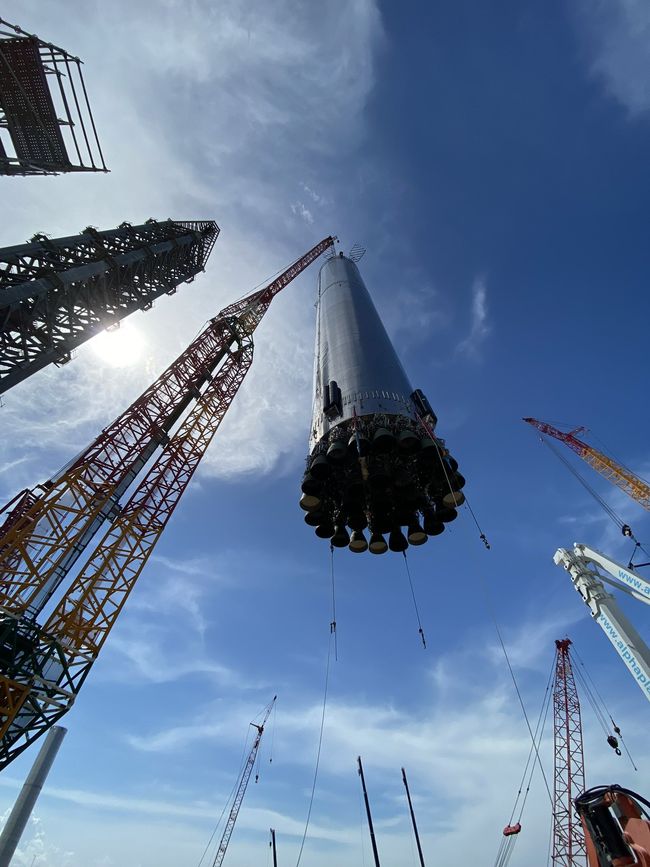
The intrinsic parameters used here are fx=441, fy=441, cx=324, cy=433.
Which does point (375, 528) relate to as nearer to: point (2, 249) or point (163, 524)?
point (163, 524)

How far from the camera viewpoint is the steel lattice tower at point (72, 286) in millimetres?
19984

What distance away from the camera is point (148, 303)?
32.8m

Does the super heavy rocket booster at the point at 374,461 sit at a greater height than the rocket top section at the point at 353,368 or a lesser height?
lesser

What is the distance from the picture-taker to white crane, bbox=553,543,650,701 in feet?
90.6

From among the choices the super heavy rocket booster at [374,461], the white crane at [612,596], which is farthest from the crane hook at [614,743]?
the super heavy rocket booster at [374,461]

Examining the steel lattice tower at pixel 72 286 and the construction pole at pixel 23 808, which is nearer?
the steel lattice tower at pixel 72 286

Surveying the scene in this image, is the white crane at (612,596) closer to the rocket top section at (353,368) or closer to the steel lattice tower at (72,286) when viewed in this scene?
the rocket top section at (353,368)

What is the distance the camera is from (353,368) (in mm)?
24875

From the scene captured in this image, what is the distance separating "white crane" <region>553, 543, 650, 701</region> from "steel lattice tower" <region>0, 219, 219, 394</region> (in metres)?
37.0

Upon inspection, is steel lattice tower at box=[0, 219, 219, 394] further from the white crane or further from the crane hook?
the crane hook

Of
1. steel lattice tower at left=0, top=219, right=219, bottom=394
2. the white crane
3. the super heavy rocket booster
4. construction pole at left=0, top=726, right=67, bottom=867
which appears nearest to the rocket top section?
the super heavy rocket booster

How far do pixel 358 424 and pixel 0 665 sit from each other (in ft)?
66.9

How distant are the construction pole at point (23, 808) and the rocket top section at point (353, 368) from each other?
188 ft

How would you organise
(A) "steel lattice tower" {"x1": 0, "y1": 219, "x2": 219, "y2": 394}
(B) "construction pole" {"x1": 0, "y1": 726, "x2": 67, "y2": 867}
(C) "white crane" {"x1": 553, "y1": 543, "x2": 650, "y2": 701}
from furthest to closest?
(B) "construction pole" {"x1": 0, "y1": 726, "x2": 67, "y2": 867} → (C) "white crane" {"x1": 553, "y1": 543, "x2": 650, "y2": 701} → (A) "steel lattice tower" {"x1": 0, "y1": 219, "x2": 219, "y2": 394}
